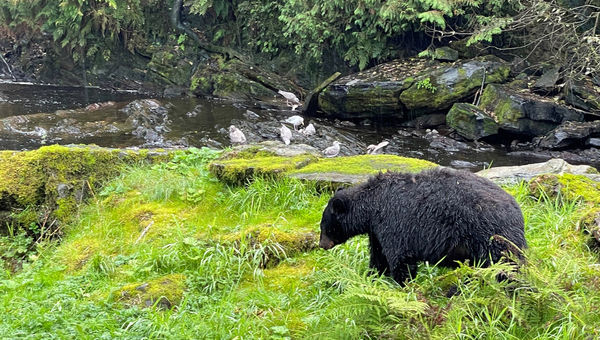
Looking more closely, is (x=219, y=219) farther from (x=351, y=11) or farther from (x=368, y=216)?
(x=351, y=11)

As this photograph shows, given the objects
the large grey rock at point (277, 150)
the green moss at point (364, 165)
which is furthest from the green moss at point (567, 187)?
the large grey rock at point (277, 150)

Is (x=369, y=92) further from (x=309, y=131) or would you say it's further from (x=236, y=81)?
(x=236, y=81)

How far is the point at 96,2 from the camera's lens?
1797 centimetres

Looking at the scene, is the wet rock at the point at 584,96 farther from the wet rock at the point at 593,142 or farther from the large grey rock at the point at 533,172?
the large grey rock at the point at 533,172

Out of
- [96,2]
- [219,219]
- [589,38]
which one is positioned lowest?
[219,219]

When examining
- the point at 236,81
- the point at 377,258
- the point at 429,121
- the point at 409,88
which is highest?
the point at 377,258

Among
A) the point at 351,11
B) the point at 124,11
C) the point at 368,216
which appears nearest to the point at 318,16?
the point at 351,11

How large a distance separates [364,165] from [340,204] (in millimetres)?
2009

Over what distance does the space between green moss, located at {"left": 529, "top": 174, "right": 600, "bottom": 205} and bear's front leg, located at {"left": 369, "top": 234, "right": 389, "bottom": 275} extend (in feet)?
6.81

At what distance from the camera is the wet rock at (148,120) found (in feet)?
39.3

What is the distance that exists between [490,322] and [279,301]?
1427 mm

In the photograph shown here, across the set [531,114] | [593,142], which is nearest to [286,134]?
[531,114]

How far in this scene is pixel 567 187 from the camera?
4.80m

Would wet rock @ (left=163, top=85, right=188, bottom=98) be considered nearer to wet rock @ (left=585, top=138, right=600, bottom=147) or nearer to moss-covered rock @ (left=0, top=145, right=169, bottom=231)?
moss-covered rock @ (left=0, top=145, right=169, bottom=231)
